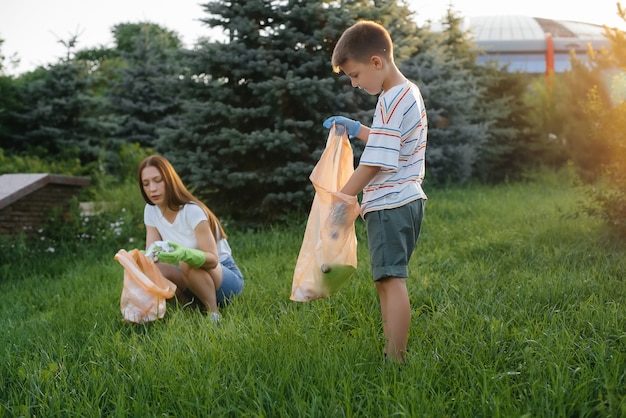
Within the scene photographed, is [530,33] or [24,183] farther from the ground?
[530,33]

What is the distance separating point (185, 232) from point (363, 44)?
1.80 metres

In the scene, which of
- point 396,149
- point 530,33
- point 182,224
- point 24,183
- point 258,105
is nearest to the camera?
point 396,149

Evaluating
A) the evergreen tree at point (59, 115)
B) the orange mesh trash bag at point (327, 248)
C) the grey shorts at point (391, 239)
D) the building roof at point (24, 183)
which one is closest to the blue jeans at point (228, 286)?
the orange mesh trash bag at point (327, 248)

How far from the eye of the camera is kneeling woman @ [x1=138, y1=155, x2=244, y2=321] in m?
3.81

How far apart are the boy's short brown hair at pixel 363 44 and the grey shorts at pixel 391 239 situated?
0.63m

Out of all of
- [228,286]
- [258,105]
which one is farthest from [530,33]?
[228,286]

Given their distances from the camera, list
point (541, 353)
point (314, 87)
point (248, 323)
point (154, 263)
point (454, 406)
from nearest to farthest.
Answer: point (454, 406) < point (541, 353) < point (248, 323) < point (154, 263) < point (314, 87)

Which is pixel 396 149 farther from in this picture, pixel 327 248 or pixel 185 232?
pixel 185 232

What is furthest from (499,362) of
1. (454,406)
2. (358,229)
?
(358,229)

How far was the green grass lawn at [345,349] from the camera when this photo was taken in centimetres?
240

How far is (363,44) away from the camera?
2.71m

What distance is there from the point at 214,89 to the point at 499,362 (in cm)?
520

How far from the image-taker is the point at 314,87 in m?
6.62

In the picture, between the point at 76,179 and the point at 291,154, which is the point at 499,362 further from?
the point at 76,179
